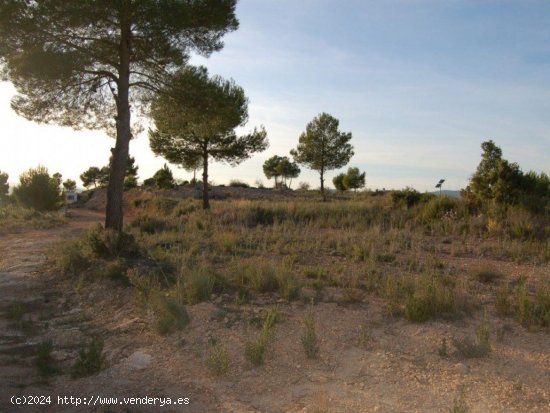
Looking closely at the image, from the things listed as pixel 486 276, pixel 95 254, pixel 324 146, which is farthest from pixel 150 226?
pixel 324 146

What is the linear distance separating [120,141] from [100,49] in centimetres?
254

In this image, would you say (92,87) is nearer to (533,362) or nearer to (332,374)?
(332,374)

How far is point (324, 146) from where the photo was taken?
4694 centimetres

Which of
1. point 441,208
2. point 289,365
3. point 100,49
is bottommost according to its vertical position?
point 289,365

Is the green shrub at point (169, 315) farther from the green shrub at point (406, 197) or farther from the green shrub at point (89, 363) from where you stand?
the green shrub at point (406, 197)

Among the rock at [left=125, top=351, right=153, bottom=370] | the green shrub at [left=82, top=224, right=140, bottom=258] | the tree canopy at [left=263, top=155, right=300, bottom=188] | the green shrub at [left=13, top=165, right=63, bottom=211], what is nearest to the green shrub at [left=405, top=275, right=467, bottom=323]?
the rock at [left=125, top=351, right=153, bottom=370]

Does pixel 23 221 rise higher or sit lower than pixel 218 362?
higher

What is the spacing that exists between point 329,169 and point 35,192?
26468 millimetres

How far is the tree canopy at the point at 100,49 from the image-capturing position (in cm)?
1094

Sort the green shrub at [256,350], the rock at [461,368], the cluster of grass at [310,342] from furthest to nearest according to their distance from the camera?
the cluster of grass at [310,342], the green shrub at [256,350], the rock at [461,368]

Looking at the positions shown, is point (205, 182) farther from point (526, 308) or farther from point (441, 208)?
point (526, 308)

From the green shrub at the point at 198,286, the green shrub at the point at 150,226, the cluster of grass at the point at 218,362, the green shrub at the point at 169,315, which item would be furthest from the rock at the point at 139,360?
the green shrub at the point at 150,226

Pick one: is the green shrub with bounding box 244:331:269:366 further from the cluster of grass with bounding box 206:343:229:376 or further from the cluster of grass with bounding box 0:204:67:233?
the cluster of grass with bounding box 0:204:67:233

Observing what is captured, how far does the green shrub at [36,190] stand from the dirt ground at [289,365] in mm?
25459
